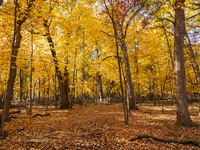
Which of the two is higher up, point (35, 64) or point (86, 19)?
point (86, 19)

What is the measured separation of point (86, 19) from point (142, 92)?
14554 millimetres

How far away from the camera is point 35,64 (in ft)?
29.2

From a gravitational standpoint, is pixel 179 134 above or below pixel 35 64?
below

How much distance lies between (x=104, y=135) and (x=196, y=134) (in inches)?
160

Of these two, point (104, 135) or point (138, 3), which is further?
point (138, 3)

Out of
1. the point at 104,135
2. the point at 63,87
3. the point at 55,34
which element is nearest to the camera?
the point at 104,135

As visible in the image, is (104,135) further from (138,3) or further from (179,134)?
(138,3)

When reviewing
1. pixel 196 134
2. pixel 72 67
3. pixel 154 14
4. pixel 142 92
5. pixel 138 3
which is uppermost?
pixel 138 3

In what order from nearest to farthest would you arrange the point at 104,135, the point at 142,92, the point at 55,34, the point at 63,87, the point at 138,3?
the point at 104,135, the point at 138,3, the point at 55,34, the point at 63,87, the point at 142,92

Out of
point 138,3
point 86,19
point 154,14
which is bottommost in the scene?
point 154,14

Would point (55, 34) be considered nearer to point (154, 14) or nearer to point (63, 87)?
point (63, 87)

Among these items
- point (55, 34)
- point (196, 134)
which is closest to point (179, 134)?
point (196, 134)

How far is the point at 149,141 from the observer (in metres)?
4.27

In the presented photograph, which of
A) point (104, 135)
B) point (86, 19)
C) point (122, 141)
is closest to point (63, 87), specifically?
point (86, 19)
